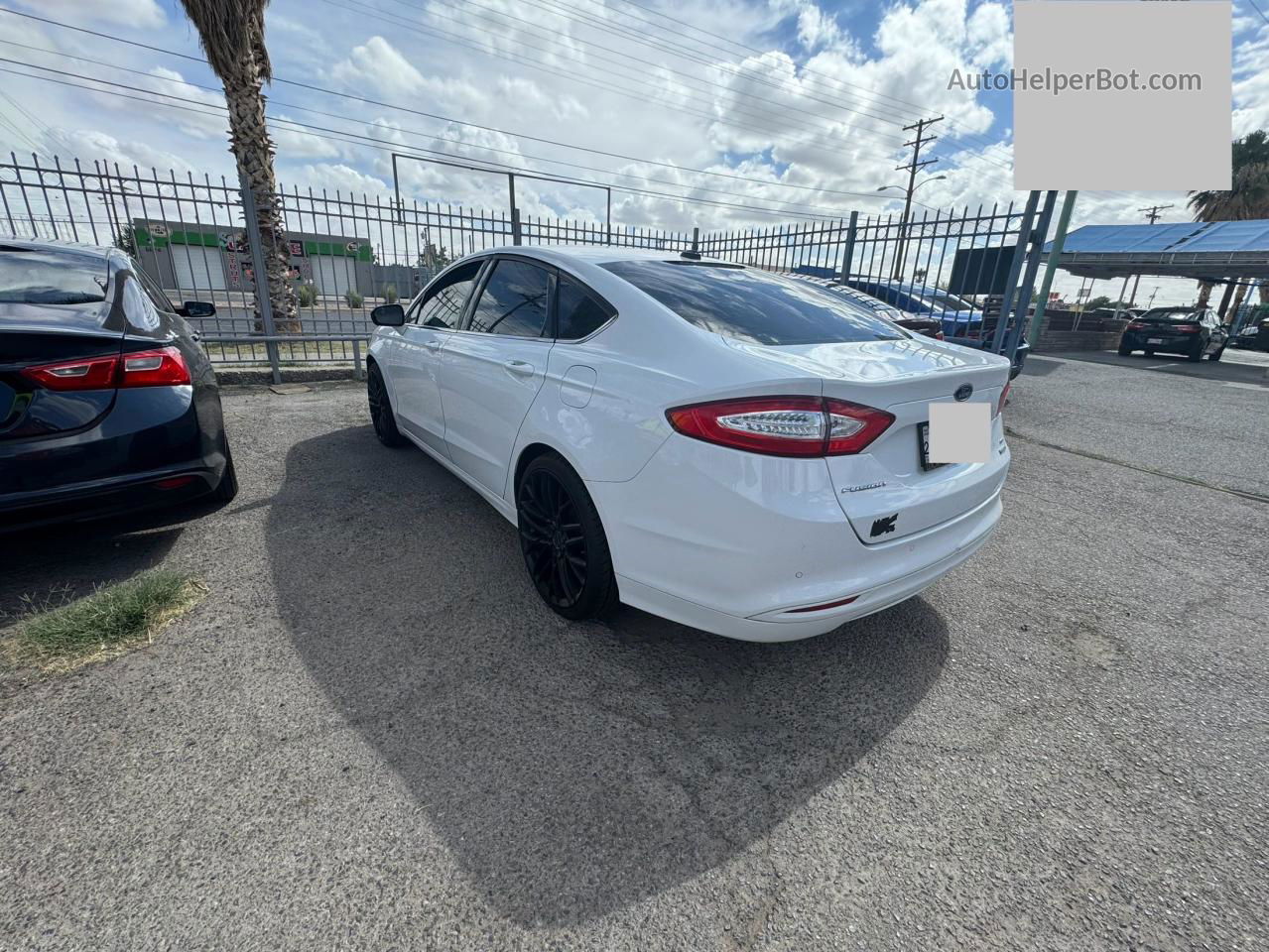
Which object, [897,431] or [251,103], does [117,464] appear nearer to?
[897,431]

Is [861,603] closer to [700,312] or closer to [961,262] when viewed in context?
[700,312]

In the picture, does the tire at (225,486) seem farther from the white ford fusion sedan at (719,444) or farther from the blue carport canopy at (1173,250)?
the blue carport canopy at (1173,250)

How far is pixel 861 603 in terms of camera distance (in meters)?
1.84

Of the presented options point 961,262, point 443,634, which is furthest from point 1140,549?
point 961,262

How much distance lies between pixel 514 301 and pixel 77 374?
5.84 ft

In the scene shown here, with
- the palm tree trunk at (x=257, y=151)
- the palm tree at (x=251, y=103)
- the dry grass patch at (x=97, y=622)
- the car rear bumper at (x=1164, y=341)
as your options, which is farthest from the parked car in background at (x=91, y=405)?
the car rear bumper at (x=1164, y=341)

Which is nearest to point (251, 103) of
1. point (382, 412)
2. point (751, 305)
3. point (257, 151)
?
point (257, 151)

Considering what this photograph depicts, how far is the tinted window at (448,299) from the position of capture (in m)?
3.36

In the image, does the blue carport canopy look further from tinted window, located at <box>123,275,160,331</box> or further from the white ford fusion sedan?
tinted window, located at <box>123,275,160,331</box>

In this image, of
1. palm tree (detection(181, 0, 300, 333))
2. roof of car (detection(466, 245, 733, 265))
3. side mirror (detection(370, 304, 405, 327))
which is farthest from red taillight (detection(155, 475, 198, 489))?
palm tree (detection(181, 0, 300, 333))

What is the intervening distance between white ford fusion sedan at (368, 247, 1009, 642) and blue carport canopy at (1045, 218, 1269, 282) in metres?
23.3

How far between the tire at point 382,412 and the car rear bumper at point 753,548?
307 centimetres

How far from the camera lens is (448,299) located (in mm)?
3535

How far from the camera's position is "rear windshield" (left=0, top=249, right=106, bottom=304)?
254 cm
